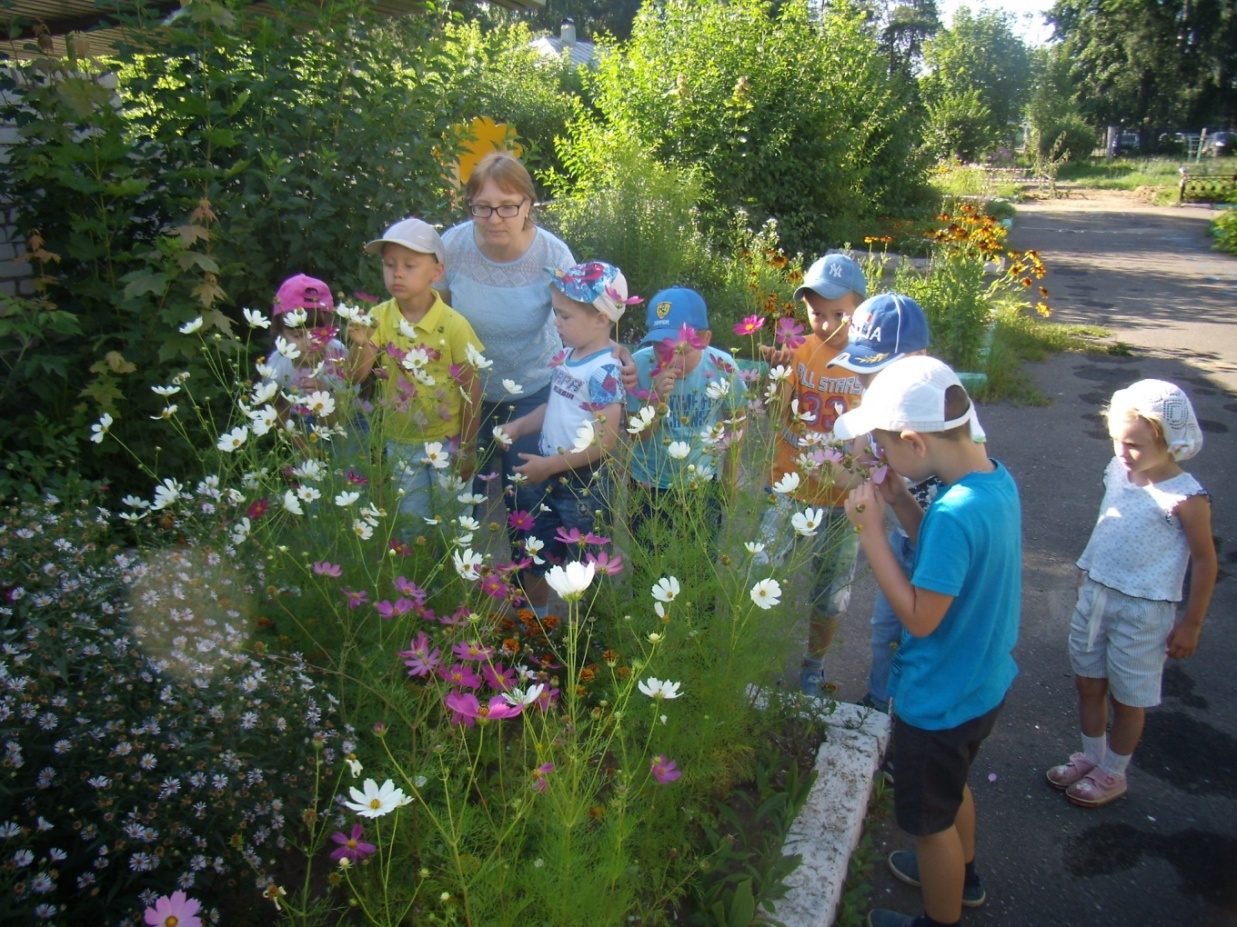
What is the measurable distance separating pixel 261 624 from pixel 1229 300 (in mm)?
14725

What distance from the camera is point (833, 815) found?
2.61m

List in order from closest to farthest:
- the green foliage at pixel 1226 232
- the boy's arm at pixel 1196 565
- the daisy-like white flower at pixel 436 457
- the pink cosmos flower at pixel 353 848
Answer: the pink cosmos flower at pixel 353 848
the daisy-like white flower at pixel 436 457
the boy's arm at pixel 1196 565
the green foliage at pixel 1226 232

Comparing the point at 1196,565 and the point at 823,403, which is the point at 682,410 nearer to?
the point at 823,403

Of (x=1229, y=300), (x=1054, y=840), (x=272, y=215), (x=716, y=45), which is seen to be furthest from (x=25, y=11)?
(x=1229, y=300)

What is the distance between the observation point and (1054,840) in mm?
2949

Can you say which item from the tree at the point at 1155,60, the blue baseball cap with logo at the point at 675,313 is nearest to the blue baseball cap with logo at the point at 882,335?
the blue baseball cap with logo at the point at 675,313

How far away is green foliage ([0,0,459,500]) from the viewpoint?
3.13 m

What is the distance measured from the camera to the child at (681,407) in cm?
267

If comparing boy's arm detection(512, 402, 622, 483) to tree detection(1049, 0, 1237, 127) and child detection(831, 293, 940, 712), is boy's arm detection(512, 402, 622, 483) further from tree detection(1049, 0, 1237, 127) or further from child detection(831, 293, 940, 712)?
tree detection(1049, 0, 1237, 127)

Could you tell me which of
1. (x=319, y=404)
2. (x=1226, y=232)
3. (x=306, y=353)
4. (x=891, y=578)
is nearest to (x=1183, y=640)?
(x=891, y=578)

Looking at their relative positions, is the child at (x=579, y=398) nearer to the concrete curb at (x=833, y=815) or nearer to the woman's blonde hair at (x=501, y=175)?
the woman's blonde hair at (x=501, y=175)

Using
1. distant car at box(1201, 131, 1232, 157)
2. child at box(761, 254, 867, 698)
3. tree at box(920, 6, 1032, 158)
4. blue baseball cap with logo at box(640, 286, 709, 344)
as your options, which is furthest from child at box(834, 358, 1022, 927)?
distant car at box(1201, 131, 1232, 157)

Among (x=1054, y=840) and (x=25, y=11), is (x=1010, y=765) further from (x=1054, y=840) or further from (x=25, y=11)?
(x=25, y=11)

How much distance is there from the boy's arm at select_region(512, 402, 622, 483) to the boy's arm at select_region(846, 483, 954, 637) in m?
0.89
